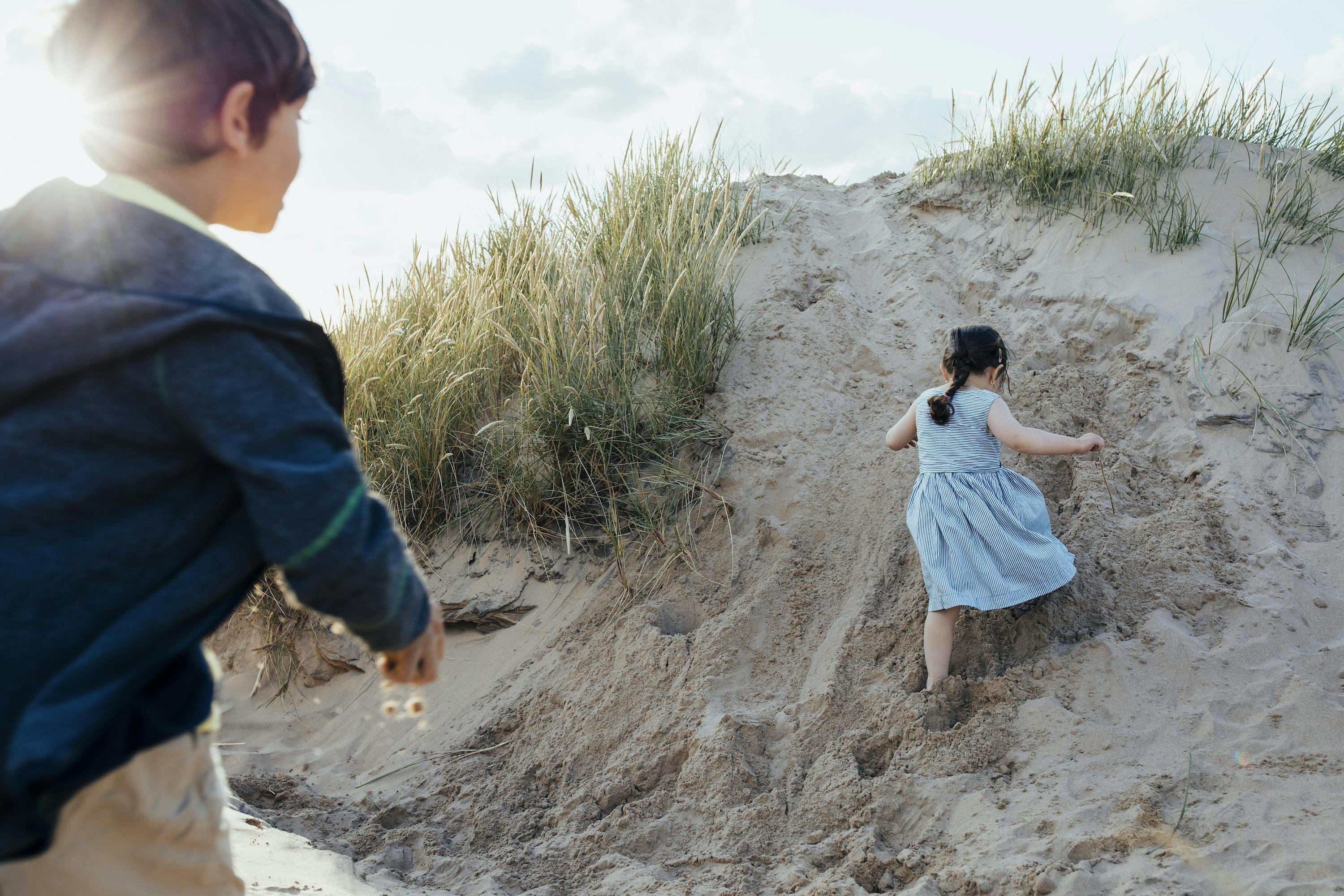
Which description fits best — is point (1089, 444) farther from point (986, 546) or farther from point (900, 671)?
point (900, 671)

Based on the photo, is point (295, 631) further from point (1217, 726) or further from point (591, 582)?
point (1217, 726)

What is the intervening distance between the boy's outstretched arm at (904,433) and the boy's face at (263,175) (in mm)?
2828

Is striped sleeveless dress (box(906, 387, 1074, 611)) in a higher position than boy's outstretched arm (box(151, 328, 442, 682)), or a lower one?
lower

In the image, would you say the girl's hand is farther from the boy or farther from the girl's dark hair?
the boy

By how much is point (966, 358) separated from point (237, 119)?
292cm

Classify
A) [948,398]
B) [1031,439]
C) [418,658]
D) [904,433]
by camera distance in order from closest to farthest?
[418,658]
[1031,439]
[948,398]
[904,433]

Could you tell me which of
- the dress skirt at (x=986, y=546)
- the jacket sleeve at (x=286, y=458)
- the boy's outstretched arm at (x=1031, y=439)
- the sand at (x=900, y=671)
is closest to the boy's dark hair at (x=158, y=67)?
the jacket sleeve at (x=286, y=458)

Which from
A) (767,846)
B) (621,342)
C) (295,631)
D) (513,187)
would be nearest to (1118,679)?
(767,846)

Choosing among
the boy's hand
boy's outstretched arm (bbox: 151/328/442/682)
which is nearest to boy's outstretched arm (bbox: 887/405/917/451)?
the boy's hand

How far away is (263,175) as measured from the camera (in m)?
1.25

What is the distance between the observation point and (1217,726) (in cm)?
300

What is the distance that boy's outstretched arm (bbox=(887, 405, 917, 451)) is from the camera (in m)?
3.70

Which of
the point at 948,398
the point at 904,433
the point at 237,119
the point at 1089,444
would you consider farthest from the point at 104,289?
the point at 904,433

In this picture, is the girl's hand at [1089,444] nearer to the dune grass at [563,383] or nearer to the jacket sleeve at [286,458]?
the dune grass at [563,383]
